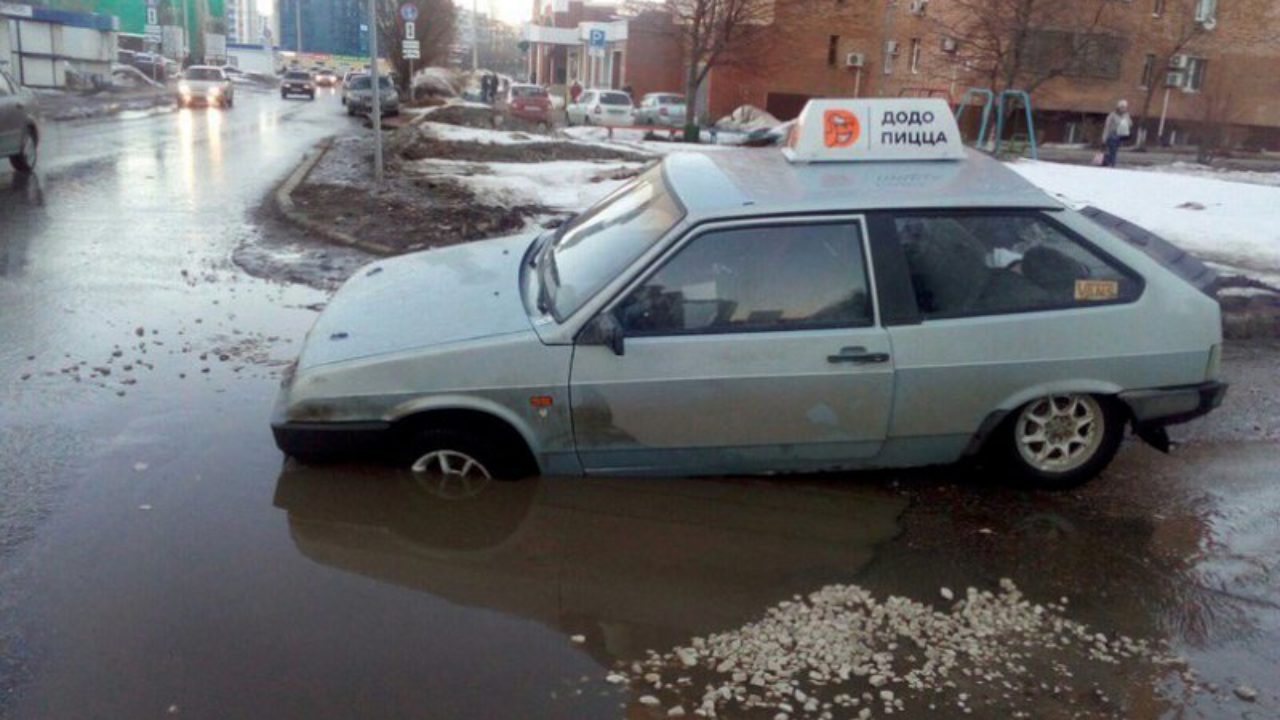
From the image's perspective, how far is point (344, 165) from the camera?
18250 mm

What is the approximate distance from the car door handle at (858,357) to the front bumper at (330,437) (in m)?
2.01

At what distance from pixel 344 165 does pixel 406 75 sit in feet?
120

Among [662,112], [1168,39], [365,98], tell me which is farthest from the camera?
[1168,39]

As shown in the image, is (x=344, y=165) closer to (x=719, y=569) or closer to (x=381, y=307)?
(x=381, y=307)

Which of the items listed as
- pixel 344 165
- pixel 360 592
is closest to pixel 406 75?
pixel 344 165

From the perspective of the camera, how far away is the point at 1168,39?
152 ft

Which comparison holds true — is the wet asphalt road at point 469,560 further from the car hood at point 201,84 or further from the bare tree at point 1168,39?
the bare tree at point 1168,39

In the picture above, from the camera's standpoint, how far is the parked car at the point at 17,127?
1415cm

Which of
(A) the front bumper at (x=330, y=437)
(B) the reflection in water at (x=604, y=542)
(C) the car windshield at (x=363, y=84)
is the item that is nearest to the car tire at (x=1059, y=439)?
(B) the reflection in water at (x=604, y=542)

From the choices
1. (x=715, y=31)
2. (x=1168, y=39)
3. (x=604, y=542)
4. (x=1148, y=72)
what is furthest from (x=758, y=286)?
(x=1168, y=39)

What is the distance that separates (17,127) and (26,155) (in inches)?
21.1

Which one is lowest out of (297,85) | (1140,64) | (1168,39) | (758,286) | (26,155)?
(26,155)

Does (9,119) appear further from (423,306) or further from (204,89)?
(204,89)

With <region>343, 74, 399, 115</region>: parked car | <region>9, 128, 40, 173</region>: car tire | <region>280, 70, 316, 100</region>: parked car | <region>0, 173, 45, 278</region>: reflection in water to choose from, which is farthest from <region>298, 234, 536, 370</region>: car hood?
<region>280, 70, 316, 100</region>: parked car
